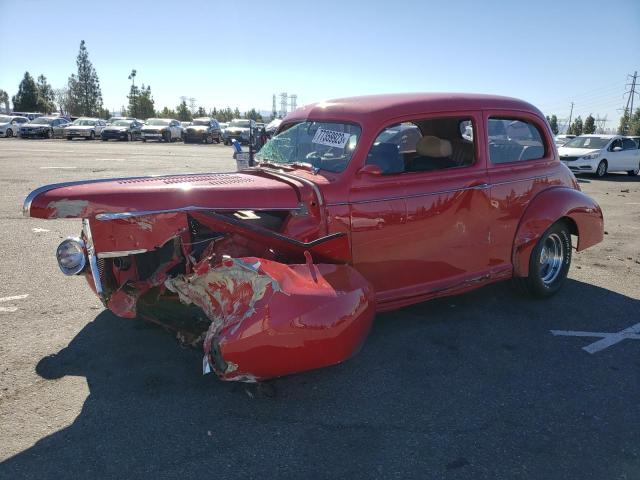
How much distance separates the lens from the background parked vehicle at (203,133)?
34.3 m

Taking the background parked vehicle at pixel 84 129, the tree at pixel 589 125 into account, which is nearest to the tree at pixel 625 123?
the tree at pixel 589 125

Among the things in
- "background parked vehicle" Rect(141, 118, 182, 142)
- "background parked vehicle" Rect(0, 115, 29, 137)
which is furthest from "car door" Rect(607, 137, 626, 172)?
"background parked vehicle" Rect(0, 115, 29, 137)

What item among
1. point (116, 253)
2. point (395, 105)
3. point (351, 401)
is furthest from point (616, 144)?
point (116, 253)

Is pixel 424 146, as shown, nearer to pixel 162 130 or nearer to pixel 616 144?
pixel 616 144

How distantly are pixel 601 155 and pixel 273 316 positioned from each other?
720 inches

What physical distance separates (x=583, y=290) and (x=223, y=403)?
13.5ft

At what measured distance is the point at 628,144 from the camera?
18.7 meters

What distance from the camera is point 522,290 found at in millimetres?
4938

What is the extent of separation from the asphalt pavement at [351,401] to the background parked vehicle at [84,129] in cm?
3137

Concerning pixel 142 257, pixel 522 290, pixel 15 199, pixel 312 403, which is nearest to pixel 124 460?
pixel 312 403

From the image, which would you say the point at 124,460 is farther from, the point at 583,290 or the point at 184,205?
the point at 583,290

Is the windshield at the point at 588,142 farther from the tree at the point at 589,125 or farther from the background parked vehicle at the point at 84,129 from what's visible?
the tree at the point at 589,125

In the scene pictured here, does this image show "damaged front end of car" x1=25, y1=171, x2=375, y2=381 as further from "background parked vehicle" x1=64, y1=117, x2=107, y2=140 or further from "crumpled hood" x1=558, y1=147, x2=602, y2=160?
"background parked vehicle" x1=64, y1=117, x2=107, y2=140

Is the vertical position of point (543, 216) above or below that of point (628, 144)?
below
